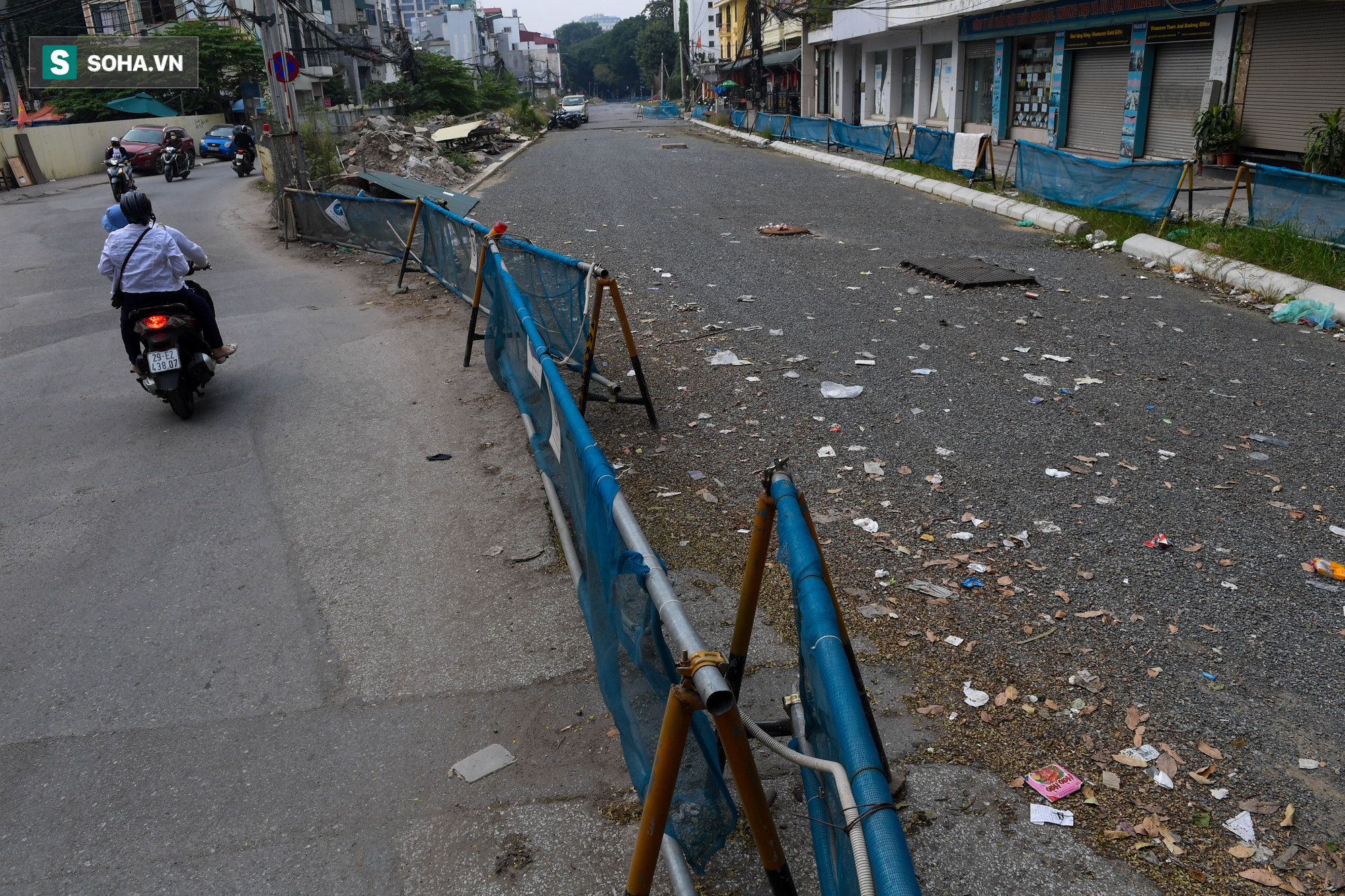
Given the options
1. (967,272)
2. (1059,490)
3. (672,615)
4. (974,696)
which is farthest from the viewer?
(967,272)

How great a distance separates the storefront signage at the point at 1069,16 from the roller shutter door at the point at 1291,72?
154cm

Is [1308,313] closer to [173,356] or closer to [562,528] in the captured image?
[562,528]

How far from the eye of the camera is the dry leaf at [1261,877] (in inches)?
109

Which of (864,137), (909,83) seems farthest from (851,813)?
(909,83)

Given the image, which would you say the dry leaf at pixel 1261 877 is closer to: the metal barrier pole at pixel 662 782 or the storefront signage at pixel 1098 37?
the metal barrier pole at pixel 662 782

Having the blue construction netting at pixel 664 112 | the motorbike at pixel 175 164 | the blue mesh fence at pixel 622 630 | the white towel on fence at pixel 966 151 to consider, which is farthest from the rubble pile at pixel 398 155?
the blue construction netting at pixel 664 112

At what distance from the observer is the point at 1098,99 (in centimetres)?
2389

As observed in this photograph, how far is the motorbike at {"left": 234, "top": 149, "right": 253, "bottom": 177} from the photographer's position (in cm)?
2898

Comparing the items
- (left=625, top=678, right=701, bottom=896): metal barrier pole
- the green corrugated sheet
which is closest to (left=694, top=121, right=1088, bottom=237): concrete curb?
the green corrugated sheet

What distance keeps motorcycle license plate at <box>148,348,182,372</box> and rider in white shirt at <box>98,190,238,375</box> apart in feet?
0.80

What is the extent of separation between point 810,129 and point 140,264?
27.4 metres

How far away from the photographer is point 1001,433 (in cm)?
623

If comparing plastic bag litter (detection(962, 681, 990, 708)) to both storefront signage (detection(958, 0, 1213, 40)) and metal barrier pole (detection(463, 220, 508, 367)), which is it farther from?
storefront signage (detection(958, 0, 1213, 40))

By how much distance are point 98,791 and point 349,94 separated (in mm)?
73731
